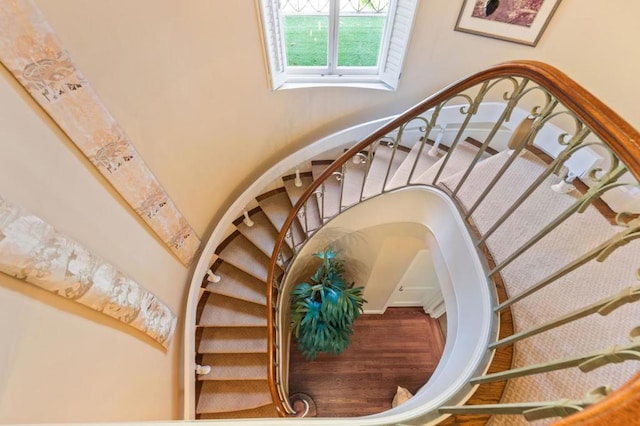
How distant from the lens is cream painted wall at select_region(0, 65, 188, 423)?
1.19 meters

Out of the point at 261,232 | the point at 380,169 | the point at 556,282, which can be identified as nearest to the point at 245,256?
the point at 261,232

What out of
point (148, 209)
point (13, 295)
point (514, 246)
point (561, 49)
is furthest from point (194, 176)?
point (561, 49)

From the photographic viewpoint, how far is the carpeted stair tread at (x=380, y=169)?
114 inches

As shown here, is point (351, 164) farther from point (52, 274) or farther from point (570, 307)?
point (52, 274)

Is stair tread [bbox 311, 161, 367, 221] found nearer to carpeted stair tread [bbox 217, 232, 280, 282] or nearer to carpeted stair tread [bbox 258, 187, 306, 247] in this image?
carpeted stair tread [bbox 258, 187, 306, 247]

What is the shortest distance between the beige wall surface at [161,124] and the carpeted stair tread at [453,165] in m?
0.68

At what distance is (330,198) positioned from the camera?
327 cm

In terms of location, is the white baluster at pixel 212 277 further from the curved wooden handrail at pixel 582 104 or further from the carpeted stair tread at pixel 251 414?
the curved wooden handrail at pixel 582 104

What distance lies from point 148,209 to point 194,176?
63cm

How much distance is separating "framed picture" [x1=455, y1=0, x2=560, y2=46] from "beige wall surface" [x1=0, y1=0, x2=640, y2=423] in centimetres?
7

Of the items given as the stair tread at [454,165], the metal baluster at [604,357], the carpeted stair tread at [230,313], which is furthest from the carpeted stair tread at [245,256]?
the metal baluster at [604,357]

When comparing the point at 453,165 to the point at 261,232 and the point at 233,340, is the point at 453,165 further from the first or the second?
the point at 233,340

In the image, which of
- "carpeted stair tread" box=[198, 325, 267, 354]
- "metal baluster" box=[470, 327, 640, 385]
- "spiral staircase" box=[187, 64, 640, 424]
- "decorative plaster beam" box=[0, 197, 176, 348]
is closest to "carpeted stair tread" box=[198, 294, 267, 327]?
"spiral staircase" box=[187, 64, 640, 424]

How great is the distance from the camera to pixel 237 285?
3.40m
